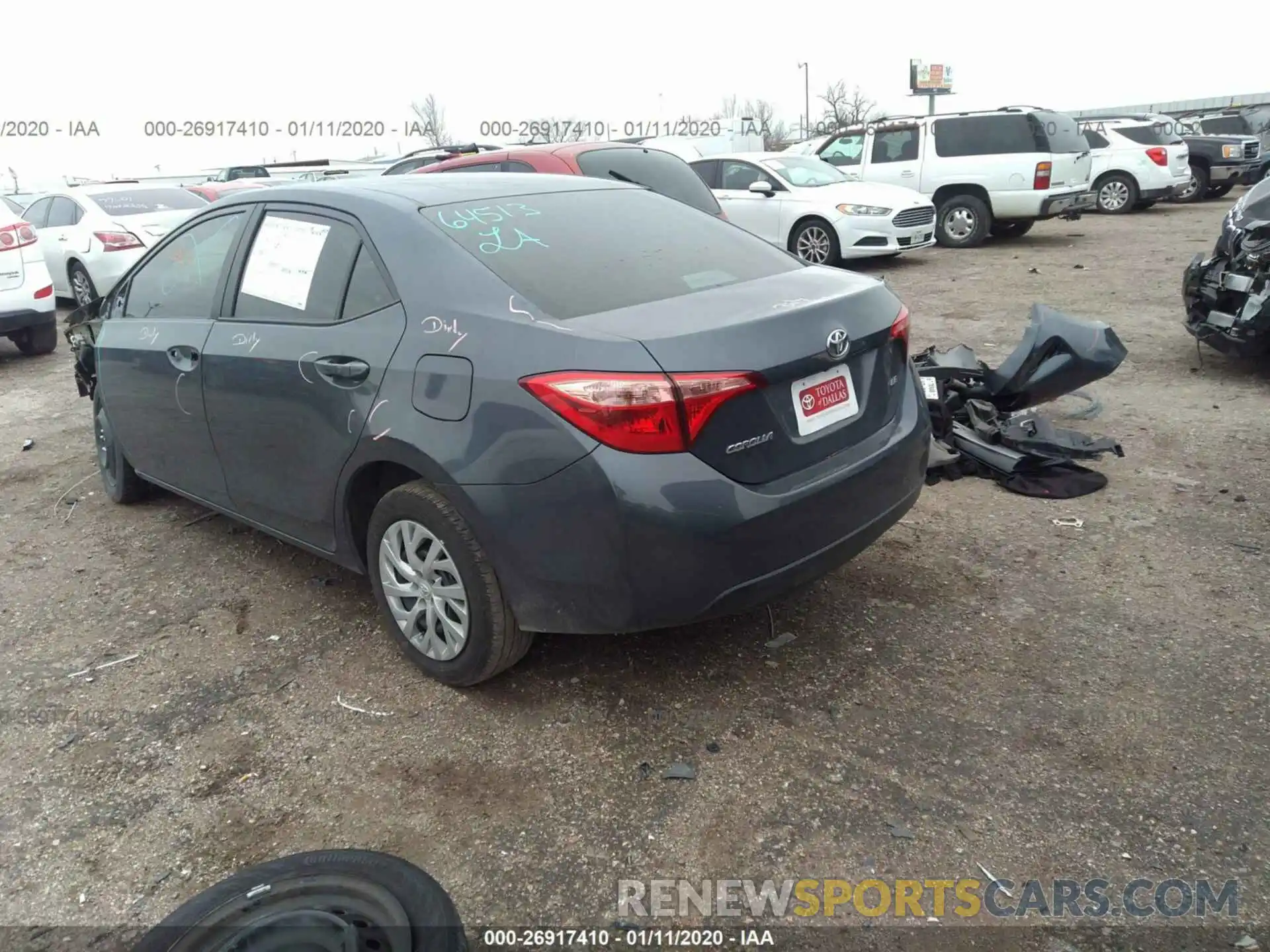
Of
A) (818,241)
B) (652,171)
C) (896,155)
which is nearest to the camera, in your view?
(652,171)

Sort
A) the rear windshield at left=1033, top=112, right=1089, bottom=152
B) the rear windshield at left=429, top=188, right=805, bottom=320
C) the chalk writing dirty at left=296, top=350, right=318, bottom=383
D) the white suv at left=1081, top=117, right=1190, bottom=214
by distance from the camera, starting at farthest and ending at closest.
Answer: the white suv at left=1081, top=117, right=1190, bottom=214, the rear windshield at left=1033, top=112, right=1089, bottom=152, the chalk writing dirty at left=296, top=350, right=318, bottom=383, the rear windshield at left=429, top=188, right=805, bottom=320

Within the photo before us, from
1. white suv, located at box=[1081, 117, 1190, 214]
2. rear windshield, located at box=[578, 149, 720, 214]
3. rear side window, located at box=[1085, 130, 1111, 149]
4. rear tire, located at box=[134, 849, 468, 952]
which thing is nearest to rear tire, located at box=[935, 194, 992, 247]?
white suv, located at box=[1081, 117, 1190, 214]

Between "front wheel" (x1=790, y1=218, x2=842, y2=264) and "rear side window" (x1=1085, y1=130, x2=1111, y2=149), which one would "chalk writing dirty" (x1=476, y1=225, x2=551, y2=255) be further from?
"rear side window" (x1=1085, y1=130, x2=1111, y2=149)

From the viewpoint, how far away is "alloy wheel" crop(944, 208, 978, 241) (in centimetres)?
1450

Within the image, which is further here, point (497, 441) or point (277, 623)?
point (277, 623)

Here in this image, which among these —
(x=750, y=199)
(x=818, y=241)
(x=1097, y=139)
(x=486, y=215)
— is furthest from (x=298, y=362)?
(x=1097, y=139)

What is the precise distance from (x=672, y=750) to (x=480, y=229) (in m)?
1.76

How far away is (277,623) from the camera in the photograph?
3.77 m

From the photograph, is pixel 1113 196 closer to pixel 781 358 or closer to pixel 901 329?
pixel 901 329

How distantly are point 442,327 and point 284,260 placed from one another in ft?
3.35

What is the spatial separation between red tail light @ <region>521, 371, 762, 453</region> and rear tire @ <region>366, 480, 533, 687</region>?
0.57m

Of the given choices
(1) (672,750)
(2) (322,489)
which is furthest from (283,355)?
(1) (672,750)

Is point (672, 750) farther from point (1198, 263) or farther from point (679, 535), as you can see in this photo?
point (1198, 263)

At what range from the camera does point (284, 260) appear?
140 inches
